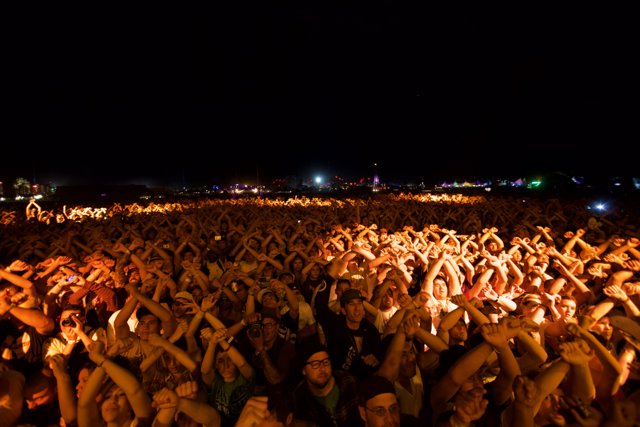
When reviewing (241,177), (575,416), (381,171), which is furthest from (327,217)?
(241,177)

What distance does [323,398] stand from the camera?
7.48 ft

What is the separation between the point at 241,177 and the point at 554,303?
9734 centimetres

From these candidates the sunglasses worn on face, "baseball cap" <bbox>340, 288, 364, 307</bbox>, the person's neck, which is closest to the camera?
the sunglasses worn on face

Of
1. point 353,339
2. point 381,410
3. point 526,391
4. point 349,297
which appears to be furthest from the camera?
point 349,297

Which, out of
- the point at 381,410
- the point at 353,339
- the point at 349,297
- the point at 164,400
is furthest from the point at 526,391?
the point at 164,400

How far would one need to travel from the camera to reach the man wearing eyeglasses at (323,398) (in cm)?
222

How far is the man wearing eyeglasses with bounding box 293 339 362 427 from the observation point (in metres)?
2.22

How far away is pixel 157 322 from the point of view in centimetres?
316

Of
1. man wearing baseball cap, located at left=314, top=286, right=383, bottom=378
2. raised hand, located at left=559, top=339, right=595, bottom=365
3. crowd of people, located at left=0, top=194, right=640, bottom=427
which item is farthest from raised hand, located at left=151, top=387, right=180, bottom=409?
raised hand, located at left=559, top=339, right=595, bottom=365

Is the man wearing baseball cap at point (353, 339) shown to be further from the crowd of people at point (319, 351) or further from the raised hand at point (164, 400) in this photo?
the raised hand at point (164, 400)

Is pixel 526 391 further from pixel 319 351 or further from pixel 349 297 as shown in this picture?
pixel 349 297

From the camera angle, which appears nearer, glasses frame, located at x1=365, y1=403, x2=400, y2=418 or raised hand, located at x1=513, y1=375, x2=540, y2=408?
raised hand, located at x1=513, y1=375, x2=540, y2=408

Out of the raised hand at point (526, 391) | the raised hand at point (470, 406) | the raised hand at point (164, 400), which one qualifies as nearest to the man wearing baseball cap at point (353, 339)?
the raised hand at point (470, 406)

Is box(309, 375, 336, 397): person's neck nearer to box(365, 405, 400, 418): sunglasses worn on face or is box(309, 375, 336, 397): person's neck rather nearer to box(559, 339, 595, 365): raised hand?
box(365, 405, 400, 418): sunglasses worn on face
